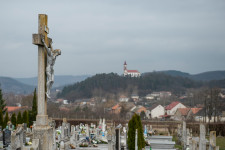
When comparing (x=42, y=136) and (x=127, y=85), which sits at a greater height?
(x=127, y=85)

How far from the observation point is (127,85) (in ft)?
295

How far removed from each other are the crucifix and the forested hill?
214 ft

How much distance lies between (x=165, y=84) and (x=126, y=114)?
36.7 meters

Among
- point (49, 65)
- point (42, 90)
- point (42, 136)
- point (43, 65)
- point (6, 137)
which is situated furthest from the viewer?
point (6, 137)

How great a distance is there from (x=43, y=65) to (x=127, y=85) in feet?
263

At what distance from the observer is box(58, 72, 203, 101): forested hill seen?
82.6 m

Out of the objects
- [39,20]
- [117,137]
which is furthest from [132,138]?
[39,20]

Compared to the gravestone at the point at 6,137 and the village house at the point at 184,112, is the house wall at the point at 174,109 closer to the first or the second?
the village house at the point at 184,112

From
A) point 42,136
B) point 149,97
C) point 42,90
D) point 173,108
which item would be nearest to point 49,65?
point 42,90

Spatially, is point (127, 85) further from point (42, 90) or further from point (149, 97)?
point (42, 90)

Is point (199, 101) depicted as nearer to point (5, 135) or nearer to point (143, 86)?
point (143, 86)

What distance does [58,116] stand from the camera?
2308 inches

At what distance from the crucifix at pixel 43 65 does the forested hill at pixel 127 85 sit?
65.3 m

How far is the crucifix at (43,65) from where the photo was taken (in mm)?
9945
